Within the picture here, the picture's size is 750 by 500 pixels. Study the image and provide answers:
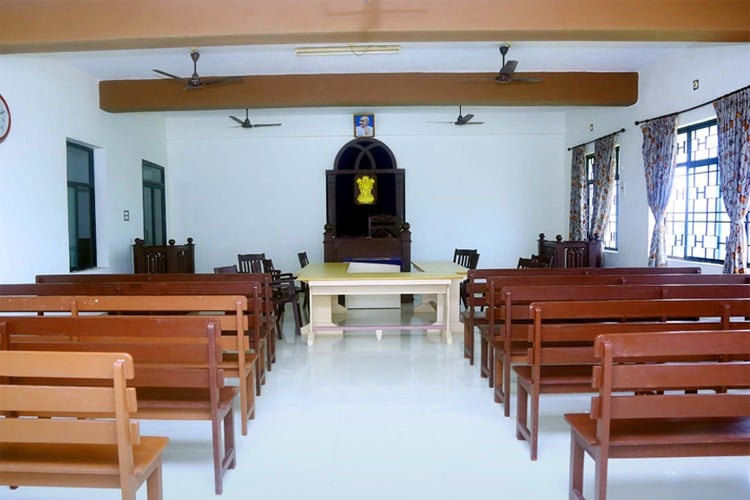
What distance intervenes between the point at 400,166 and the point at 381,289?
429cm

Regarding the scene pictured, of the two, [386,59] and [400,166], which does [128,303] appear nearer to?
[386,59]

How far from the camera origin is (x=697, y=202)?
517 cm

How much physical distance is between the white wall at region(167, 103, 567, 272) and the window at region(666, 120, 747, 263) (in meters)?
3.18

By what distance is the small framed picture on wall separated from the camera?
8328 millimetres

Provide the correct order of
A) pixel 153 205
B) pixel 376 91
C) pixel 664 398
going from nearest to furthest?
pixel 664 398 < pixel 376 91 < pixel 153 205

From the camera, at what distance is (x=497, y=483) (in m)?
2.20

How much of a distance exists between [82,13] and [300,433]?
383 cm

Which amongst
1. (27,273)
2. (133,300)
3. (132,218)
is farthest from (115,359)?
(132,218)

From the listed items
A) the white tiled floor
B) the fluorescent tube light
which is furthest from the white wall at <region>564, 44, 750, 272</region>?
the white tiled floor

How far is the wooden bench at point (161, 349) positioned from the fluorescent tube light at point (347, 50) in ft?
12.4

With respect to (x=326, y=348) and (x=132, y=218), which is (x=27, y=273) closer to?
(x=132, y=218)

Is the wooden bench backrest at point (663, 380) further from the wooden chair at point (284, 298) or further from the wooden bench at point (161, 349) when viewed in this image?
the wooden chair at point (284, 298)

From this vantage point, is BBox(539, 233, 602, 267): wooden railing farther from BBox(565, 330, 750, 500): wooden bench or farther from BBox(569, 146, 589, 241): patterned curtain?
BBox(565, 330, 750, 500): wooden bench

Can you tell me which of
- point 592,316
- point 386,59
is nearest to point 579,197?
point 386,59
